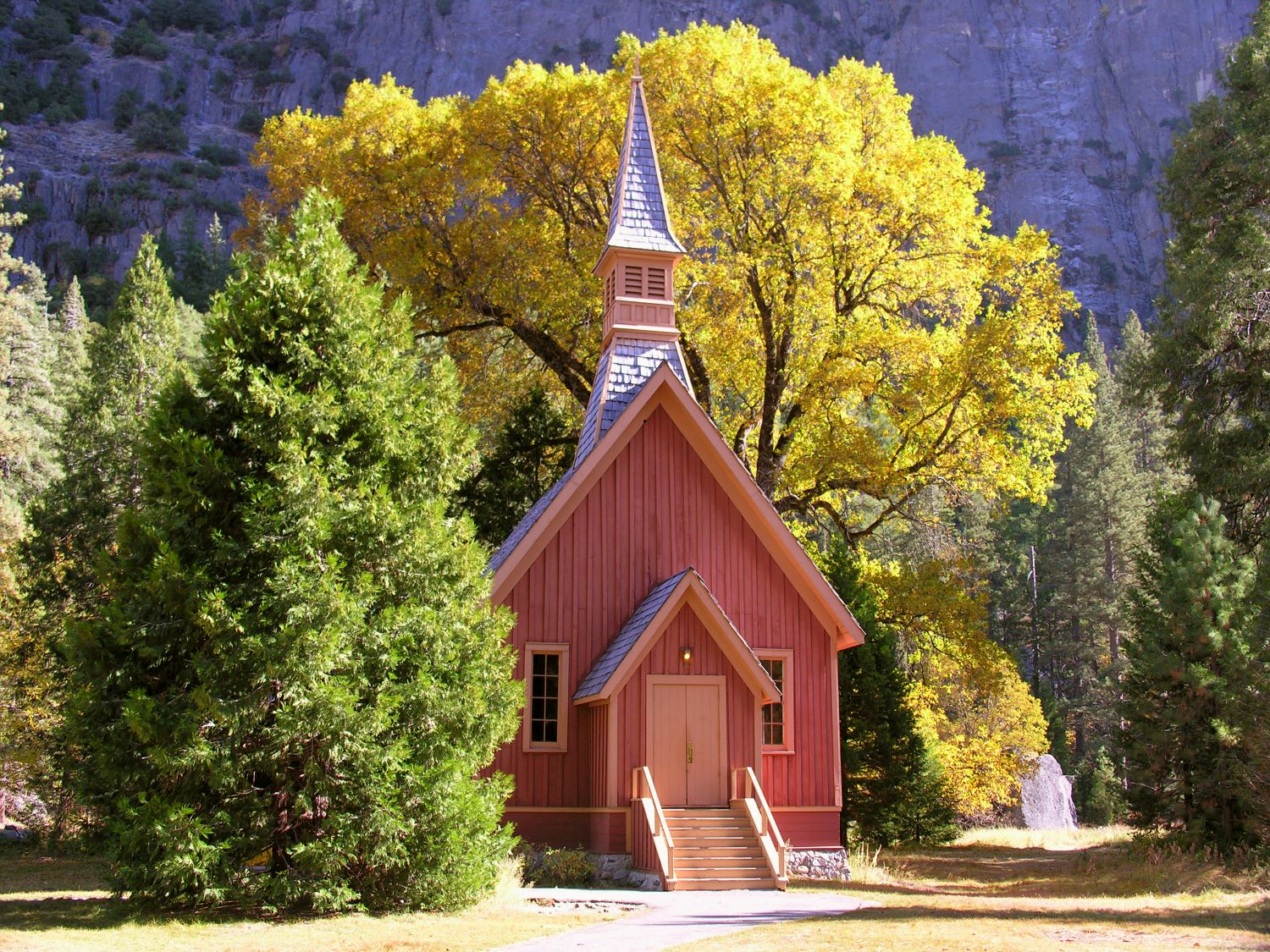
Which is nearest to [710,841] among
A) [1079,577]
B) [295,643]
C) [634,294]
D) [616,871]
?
[616,871]

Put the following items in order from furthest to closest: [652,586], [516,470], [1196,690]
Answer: [516,470] < [652,586] < [1196,690]

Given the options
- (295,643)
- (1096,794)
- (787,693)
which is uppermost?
(295,643)

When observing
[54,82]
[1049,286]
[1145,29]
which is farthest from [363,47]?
[1049,286]

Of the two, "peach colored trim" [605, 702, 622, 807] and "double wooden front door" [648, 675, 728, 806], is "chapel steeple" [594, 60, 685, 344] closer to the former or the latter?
"double wooden front door" [648, 675, 728, 806]

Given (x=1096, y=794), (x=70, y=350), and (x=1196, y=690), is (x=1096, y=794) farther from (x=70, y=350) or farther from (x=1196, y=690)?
(x=70, y=350)

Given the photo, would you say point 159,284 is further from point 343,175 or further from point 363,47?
point 363,47

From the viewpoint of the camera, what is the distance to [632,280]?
21359 millimetres

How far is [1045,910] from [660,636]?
659cm

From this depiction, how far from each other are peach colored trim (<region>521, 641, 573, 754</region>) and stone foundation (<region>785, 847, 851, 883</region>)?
404 cm

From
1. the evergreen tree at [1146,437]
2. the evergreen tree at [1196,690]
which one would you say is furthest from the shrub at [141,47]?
the evergreen tree at [1196,690]

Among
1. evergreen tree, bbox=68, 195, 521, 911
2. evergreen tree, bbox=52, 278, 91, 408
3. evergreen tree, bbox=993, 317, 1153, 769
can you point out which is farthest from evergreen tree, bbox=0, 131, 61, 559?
evergreen tree, bbox=993, 317, 1153, 769

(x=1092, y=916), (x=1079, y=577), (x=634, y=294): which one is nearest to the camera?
(x=1092, y=916)

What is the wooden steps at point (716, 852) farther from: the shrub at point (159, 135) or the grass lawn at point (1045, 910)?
the shrub at point (159, 135)

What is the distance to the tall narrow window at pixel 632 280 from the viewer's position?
21.3m
